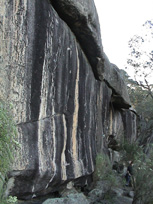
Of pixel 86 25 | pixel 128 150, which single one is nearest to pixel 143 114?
pixel 128 150

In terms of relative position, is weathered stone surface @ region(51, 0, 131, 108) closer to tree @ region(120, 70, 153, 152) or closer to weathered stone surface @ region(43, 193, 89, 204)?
weathered stone surface @ region(43, 193, 89, 204)

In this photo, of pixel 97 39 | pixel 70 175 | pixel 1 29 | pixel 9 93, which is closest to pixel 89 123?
pixel 70 175

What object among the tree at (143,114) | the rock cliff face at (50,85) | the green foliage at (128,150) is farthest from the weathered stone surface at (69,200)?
the tree at (143,114)

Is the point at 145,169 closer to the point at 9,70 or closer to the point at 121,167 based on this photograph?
the point at 121,167

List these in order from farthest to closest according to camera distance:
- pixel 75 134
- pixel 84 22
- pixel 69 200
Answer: pixel 75 134 → pixel 84 22 → pixel 69 200

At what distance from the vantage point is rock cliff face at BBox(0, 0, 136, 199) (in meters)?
4.75

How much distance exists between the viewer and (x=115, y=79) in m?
10.8

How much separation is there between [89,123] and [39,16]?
3789 mm

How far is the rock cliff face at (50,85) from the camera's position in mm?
4750

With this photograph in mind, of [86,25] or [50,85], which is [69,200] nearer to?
[50,85]

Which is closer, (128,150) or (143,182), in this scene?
(143,182)

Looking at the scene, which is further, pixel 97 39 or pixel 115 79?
pixel 115 79

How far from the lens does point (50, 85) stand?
5.65 metres

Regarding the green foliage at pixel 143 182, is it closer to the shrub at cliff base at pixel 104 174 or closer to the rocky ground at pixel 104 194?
the rocky ground at pixel 104 194
